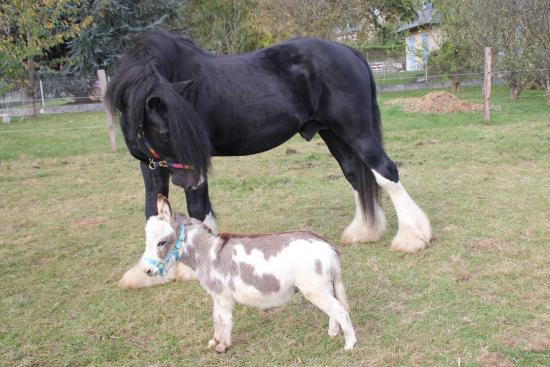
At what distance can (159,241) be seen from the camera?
2.82 m

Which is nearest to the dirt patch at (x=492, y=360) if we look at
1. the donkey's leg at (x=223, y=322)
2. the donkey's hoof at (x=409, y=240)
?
the donkey's leg at (x=223, y=322)

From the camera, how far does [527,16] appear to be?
15781 millimetres

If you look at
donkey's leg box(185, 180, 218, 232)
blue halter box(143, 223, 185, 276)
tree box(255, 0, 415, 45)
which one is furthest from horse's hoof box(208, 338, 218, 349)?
tree box(255, 0, 415, 45)

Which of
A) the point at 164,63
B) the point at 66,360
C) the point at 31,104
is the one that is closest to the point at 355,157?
the point at 164,63

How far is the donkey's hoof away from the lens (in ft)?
14.6

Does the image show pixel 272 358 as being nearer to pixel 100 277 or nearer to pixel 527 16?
pixel 100 277

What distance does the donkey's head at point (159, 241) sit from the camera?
2.79 meters

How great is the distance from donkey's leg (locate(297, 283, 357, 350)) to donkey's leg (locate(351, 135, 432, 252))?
1730 millimetres

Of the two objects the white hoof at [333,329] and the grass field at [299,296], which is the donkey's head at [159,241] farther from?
the white hoof at [333,329]

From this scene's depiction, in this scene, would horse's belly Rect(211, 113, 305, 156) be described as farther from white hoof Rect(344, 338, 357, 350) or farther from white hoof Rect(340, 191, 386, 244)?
white hoof Rect(344, 338, 357, 350)

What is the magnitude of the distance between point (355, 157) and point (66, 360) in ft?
9.99

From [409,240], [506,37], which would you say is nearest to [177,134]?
[409,240]

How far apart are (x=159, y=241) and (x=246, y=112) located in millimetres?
1633

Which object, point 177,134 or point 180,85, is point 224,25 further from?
point 177,134
